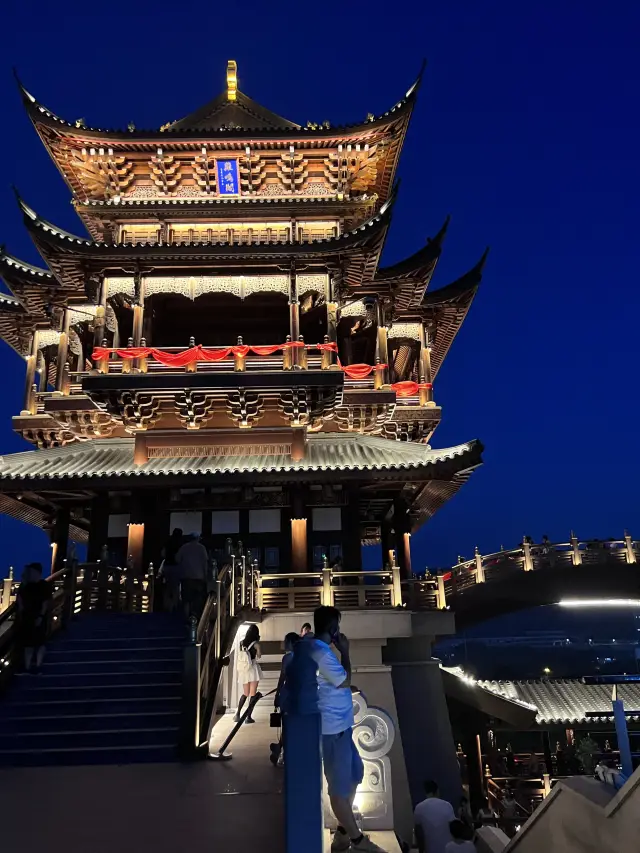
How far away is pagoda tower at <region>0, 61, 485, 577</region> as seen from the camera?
725 inches

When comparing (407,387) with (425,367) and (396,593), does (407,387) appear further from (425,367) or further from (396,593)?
(396,593)

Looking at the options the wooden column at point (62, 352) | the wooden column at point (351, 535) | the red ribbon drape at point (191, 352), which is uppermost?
the wooden column at point (62, 352)

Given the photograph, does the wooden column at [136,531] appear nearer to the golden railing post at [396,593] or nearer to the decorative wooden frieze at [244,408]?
the decorative wooden frieze at [244,408]

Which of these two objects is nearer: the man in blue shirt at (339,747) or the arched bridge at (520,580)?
the man in blue shirt at (339,747)

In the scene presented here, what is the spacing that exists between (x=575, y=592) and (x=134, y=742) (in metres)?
16.3

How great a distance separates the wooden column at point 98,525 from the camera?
18.4 meters

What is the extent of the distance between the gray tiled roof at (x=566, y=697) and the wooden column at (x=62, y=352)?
60.4 ft

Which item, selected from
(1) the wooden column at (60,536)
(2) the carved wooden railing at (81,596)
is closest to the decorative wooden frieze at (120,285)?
(1) the wooden column at (60,536)

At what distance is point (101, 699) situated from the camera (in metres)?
9.65

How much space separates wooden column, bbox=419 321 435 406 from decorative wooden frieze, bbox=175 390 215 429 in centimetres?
A: 704

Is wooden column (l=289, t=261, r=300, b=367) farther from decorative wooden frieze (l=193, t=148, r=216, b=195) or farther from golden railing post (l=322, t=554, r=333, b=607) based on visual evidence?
golden railing post (l=322, t=554, r=333, b=607)

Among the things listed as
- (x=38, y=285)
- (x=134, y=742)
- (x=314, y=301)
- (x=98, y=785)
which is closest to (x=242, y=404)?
(x=314, y=301)

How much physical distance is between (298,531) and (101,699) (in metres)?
8.86

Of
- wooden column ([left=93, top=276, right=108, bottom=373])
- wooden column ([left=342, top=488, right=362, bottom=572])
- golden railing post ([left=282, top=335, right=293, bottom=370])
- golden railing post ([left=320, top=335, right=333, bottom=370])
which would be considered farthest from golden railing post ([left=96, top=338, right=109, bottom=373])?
wooden column ([left=342, top=488, right=362, bottom=572])
